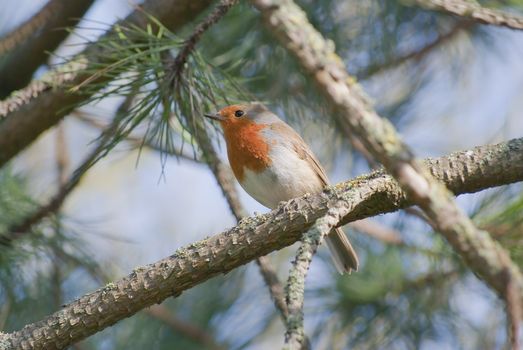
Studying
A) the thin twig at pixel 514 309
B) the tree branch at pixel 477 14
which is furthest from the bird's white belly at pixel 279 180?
the thin twig at pixel 514 309

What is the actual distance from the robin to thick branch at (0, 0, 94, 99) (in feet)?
3.07

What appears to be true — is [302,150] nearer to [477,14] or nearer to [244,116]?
[244,116]

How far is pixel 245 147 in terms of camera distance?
4.57 meters

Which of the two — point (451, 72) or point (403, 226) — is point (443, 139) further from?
point (403, 226)

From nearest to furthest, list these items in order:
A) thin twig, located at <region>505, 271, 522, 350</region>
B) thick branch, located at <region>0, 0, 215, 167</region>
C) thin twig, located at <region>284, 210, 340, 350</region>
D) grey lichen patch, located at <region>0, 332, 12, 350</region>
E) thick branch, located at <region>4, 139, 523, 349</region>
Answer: thin twig, located at <region>505, 271, 522, 350</region>, thin twig, located at <region>284, 210, 340, 350</region>, thick branch, located at <region>4, 139, 523, 349</region>, grey lichen patch, located at <region>0, 332, 12, 350</region>, thick branch, located at <region>0, 0, 215, 167</region>

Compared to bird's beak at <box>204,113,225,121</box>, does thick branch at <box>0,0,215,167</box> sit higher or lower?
higher

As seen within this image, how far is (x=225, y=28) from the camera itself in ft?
16.8

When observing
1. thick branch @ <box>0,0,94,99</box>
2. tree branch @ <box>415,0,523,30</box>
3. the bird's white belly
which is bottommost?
the bird's white belly

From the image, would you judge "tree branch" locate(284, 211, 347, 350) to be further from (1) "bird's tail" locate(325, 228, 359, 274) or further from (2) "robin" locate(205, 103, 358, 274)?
(1) "bird's tail" locate(325, 228, 359, 274)

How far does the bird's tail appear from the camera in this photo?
15.6 ft

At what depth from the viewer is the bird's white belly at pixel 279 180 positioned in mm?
4477

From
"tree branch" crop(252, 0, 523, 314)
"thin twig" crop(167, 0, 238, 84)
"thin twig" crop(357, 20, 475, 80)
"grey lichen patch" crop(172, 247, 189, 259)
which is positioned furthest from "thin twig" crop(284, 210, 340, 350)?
"thin twig" crop(357, 20, 475, 80)

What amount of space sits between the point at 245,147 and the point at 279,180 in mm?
280

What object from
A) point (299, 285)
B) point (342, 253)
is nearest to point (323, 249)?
point (342, 253)
